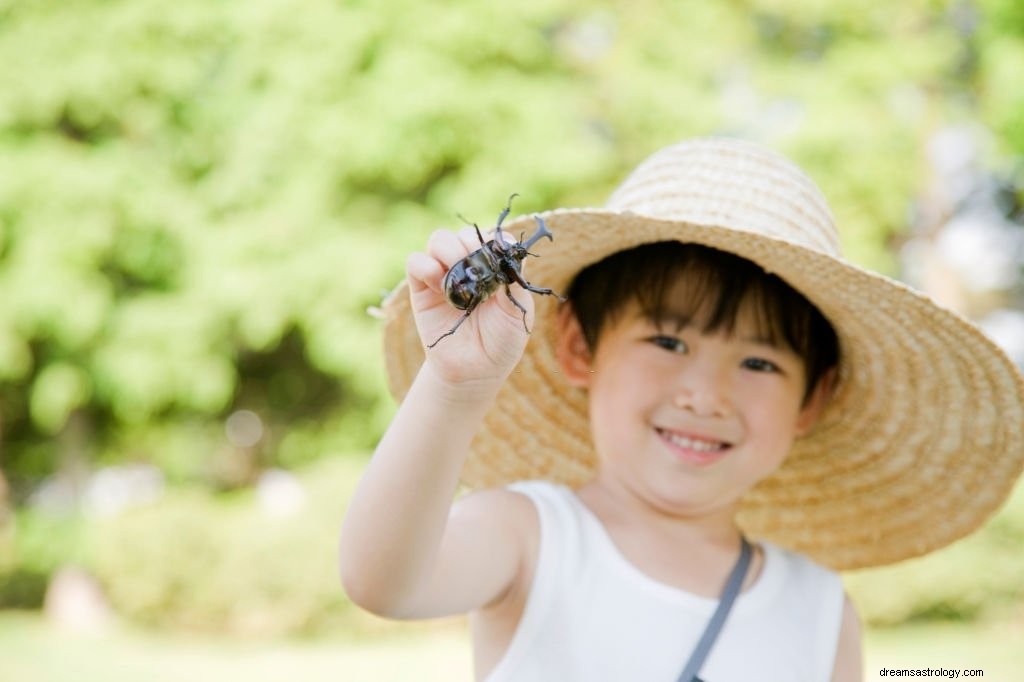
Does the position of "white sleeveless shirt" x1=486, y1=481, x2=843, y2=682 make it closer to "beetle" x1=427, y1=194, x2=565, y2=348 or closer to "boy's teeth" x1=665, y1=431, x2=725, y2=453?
"boy's teeth" x1=665, y1=431, x2=725, y2=453

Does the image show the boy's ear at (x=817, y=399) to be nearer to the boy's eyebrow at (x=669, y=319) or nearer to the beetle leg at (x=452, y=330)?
the boy's eyebrow at (x=669, y=319)

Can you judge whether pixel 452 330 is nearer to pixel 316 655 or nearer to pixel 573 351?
pixel 573 351

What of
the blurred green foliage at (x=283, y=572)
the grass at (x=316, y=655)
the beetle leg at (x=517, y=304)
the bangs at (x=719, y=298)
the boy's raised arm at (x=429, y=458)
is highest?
the blurred green foliage at (x=283, y=572)

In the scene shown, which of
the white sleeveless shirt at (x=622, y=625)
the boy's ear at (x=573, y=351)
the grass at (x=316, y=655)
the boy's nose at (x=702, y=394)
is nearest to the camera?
the white sleeveless shirt at (x=622, y=625)

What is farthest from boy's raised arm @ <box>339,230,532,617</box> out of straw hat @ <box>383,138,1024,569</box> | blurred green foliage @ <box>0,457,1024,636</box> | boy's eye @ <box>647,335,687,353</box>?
blurred green foliage @ <box>0,457,1024,636</box>

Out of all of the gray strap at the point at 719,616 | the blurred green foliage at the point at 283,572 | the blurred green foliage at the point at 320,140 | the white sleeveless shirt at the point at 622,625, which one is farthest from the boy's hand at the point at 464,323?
the blurred green foliage at the point at 320,140

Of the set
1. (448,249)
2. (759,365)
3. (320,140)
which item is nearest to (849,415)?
(759,365)

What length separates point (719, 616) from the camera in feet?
6.17

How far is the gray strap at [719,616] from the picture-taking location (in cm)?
179

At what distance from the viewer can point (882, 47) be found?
488 inches

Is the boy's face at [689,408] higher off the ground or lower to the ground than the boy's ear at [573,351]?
lower

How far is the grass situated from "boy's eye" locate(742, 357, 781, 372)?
21.6ft

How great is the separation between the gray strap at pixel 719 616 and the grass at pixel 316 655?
6.44 m

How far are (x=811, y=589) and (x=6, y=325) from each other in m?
11.8
